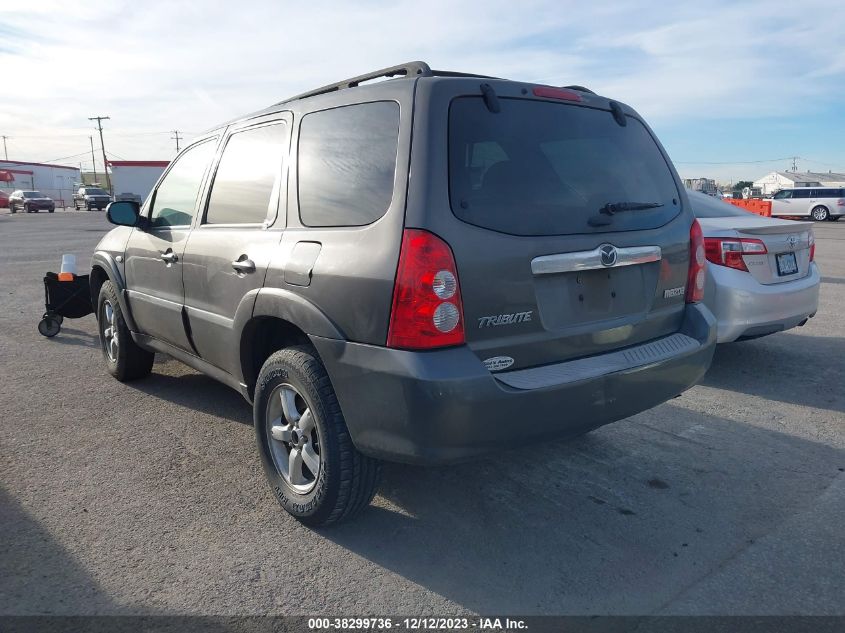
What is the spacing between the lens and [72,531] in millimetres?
3189

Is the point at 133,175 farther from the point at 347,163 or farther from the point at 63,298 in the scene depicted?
the point at 347,163

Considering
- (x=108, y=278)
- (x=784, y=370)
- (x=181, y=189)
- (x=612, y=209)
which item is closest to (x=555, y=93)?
(x=612, y=209)

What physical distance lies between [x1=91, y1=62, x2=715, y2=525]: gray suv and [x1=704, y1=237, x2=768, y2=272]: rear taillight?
1.93m

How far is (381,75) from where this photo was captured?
10.6 ft

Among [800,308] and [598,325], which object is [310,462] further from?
[800,308]

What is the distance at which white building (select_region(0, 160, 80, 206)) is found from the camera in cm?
7381

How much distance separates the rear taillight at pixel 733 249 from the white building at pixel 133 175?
45147mm

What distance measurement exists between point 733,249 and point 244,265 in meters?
3.72

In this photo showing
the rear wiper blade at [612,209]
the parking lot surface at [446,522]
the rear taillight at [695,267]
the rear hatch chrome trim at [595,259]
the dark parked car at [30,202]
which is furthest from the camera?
the dark parked car at [30,202]

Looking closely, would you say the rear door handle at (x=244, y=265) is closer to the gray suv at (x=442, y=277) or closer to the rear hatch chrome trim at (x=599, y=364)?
the gray suv at (x=442, y=277)

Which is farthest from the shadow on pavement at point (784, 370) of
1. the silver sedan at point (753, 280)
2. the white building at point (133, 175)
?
the white building at point (133, 175)

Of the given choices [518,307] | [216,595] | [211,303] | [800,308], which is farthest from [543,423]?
[800,308]

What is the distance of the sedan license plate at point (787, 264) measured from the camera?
5449 millimetres

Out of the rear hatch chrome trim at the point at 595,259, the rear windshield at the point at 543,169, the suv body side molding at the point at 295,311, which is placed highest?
the rear windshield at the point at 543,169
